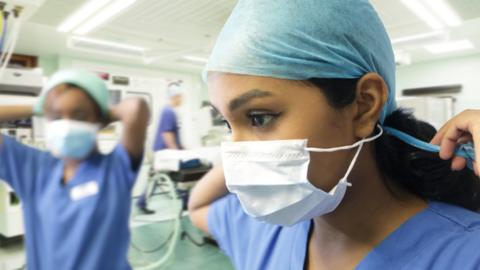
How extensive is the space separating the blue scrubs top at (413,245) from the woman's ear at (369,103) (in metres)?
0.18

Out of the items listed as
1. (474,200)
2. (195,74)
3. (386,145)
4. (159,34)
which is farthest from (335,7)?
(195,74)

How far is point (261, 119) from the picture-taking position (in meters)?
0.55

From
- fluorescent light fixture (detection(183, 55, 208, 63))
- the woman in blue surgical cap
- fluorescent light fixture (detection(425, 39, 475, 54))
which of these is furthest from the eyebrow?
fluorescent light fixture (detection(425, 39, 475, 54))

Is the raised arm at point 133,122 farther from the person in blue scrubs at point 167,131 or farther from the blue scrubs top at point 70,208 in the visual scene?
the person in blue scrubs at point 167,131

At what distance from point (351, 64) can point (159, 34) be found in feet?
13.1

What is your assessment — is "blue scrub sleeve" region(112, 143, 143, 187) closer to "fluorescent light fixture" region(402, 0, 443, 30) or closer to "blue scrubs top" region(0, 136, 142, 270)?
"blue scrubs top" region(0, 136, 142, 270)

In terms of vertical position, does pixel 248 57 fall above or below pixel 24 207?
above

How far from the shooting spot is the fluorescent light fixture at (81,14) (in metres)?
2.94

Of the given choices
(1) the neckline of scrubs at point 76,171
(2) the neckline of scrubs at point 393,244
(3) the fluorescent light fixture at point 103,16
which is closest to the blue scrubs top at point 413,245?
(2) the neckline of scrubs at point 393,244

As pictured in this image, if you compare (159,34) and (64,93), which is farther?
(159,34)

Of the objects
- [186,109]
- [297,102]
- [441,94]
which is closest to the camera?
[297,102]

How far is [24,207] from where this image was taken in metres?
1.07

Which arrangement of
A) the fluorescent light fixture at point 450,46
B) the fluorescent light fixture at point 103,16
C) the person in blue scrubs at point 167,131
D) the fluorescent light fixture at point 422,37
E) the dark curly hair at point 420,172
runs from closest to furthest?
1. the dark curly hair at point 420,172
2. the fluorescent light fixture at point 103,16
3. the person in blue scrubs at point 167,131
4. the fluorescent light fixture at point 422,37
5. the fluorescent light fixture at point 450,46

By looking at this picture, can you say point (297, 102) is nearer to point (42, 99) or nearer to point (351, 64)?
point (351, 64)
